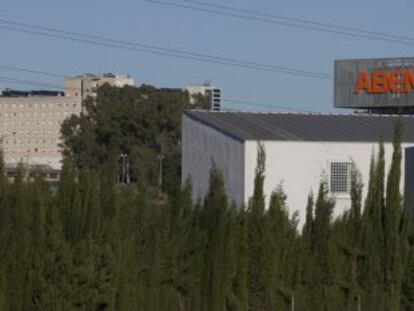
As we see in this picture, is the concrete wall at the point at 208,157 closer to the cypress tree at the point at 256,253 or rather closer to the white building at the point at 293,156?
the white building at the point at 293,156

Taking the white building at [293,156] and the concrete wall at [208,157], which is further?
the concrete wall at [208,157]

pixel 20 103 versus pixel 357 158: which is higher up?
pixel 20 103

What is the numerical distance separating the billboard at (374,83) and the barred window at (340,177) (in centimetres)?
2063

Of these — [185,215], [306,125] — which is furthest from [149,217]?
[306,125]

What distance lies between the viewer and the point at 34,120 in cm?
18100

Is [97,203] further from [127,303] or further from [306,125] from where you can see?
[306,125]

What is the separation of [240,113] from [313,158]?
18.8ft

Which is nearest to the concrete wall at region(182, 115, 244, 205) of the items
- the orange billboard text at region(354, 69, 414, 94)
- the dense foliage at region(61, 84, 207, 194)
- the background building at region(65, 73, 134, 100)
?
the orange billboard text at region(354, 69, 414, 94)

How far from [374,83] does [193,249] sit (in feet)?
125

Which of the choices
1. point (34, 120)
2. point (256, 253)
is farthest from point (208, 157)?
point (34, 120)

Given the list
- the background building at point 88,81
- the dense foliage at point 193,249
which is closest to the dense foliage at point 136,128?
the dense foliage at point 193,249

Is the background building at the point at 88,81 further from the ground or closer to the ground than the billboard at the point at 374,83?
further from the ground

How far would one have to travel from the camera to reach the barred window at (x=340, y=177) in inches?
1692

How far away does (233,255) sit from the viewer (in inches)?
1101
